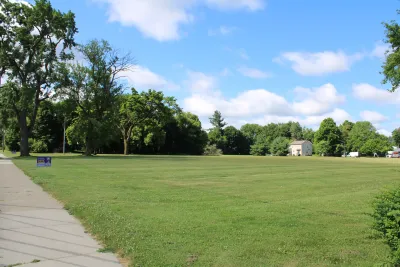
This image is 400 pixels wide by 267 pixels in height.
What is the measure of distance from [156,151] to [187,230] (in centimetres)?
8513

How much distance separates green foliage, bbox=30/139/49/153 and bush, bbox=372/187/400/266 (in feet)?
291

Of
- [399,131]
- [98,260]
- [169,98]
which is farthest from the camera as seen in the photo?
[399,131]

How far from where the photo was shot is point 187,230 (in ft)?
23.1

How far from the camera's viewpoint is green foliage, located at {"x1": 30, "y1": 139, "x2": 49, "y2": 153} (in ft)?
275

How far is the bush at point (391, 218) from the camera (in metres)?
4.38

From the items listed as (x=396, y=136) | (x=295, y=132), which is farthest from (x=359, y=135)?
(x=295, y=132)

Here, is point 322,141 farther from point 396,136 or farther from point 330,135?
point 396,136

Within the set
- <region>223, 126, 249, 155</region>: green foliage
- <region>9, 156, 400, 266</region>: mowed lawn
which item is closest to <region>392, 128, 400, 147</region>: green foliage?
<region>223, 126, 249, 155</region>: green foliage

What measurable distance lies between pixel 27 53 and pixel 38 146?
128 ft

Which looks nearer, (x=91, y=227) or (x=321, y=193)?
(x=91, y=227)

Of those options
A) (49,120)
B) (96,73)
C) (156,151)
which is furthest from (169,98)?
(49,120)

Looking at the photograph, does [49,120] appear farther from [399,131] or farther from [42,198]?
[399,131]

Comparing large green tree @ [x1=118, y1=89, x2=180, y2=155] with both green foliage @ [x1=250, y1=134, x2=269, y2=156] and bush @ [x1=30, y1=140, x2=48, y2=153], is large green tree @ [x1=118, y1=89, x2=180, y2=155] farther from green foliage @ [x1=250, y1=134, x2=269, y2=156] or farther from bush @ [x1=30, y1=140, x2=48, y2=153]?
green foliage @ [x1=250, y1=134, x2=269, y2=156]

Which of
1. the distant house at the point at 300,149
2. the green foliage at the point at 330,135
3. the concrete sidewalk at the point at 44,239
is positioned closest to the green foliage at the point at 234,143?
the distant house at the point at 300,149
